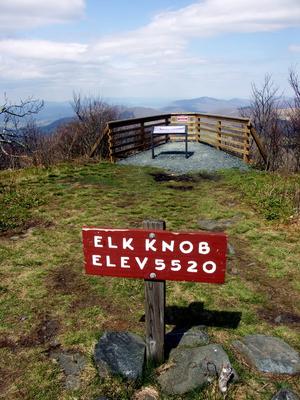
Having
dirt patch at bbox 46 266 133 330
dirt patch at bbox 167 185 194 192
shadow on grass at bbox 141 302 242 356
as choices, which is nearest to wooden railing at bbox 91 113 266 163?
dirt patch at bbox 167 185 194 192

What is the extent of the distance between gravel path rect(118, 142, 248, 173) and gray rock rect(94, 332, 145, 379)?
28.1 feet

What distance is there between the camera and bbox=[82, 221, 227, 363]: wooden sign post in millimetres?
3336

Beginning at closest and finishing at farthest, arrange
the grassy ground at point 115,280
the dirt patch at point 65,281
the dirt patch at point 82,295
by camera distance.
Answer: the grassy ground at point 115,280
the dirt patch at point 82,295
the dirt patch at point 65,281

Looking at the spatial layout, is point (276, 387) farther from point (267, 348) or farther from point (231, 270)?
point (231, 270)

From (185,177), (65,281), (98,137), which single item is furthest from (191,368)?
(98,137)

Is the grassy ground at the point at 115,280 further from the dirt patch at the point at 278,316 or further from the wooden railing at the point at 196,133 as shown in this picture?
the wooden railing at the point at 196,133

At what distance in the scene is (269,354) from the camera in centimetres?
398

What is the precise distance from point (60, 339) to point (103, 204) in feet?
15.7

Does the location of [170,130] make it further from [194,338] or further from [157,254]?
[157,254]

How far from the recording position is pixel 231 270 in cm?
592

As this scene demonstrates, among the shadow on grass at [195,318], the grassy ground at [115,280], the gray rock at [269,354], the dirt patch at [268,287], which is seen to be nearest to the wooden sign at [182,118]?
the grassy ground at [115,280]

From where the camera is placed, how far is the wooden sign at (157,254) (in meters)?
3.33

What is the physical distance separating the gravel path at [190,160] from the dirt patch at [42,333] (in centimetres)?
820

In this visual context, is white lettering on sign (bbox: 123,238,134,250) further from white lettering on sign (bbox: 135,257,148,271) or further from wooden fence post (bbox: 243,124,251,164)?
wooden fence post (bbox: 243,124,251,164)
